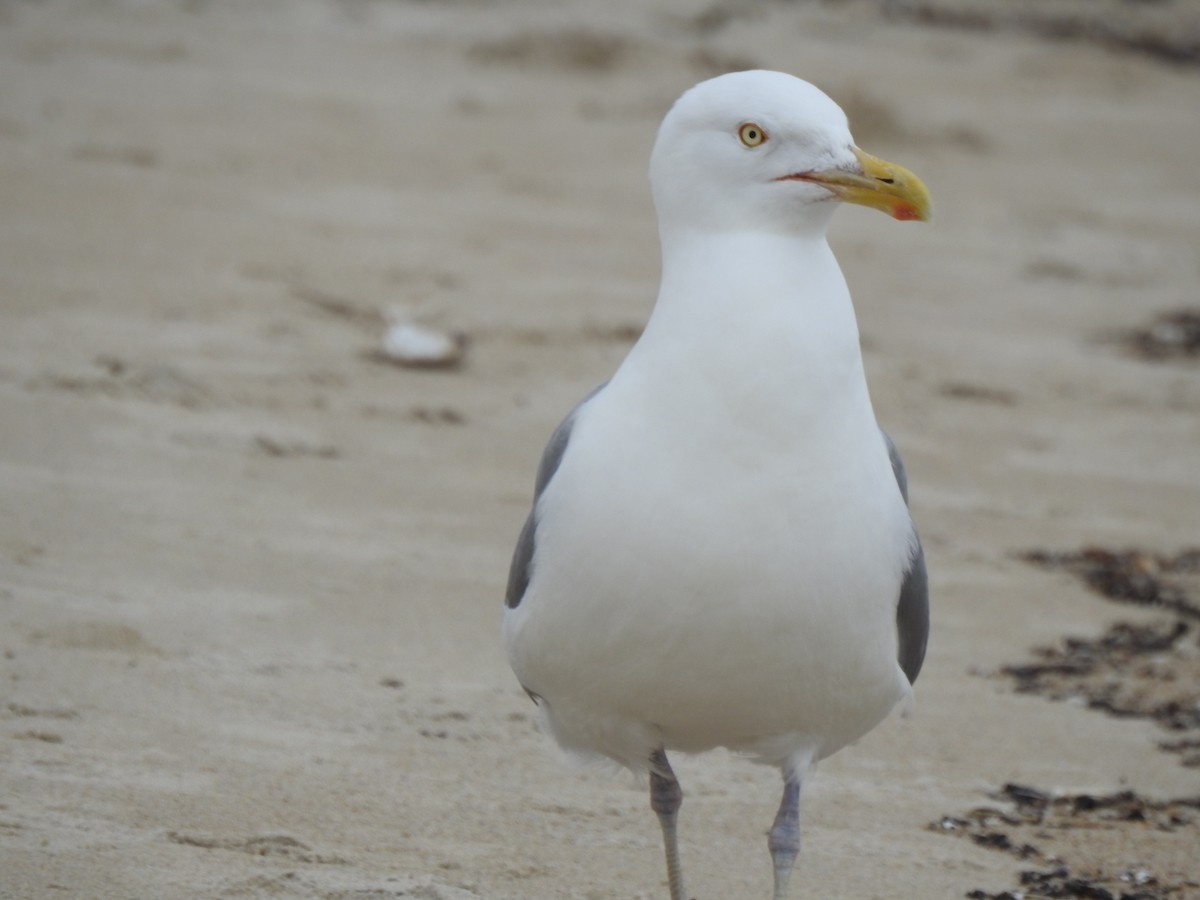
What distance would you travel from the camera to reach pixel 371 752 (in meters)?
4.14

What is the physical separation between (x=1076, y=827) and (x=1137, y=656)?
4.05ft

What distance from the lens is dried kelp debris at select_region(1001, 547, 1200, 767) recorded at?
4898 mm

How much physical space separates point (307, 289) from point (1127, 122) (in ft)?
23.8

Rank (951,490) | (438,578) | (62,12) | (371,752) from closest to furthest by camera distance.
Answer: (371,752) < (438,578) < (951,490) < (62,12)

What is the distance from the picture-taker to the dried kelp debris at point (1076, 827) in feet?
12.5

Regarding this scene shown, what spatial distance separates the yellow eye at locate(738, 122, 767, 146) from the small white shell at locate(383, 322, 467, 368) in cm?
420

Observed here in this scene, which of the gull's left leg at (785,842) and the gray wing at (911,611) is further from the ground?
the gray wing at (911,611)

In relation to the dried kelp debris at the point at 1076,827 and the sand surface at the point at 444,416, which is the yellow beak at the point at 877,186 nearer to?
the sand surface at the point at 444,416

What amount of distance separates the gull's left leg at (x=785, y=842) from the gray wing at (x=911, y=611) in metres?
0.36

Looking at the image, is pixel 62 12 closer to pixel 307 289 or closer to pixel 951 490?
pixel 307 289

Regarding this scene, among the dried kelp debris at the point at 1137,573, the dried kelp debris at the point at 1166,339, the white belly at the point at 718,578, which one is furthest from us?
the dried kelp debris at the point at 1166,339

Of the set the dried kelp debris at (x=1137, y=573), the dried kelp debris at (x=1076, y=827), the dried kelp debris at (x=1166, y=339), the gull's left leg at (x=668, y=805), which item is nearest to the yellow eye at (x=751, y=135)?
the gull's left leg at (x=668, y=805)

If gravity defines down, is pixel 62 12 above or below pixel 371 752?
above

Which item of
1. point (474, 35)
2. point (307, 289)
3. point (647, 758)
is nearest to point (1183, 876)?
point (647, 758)
